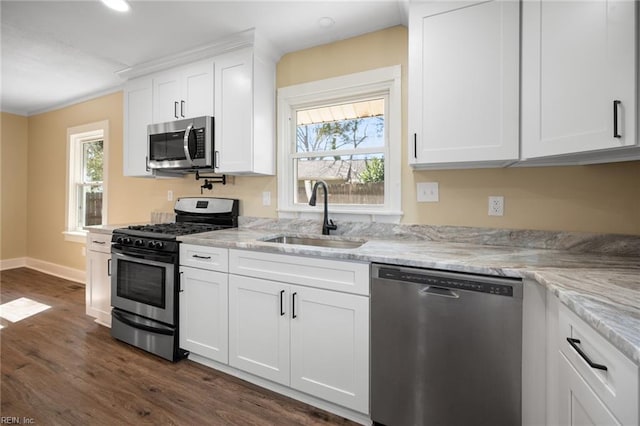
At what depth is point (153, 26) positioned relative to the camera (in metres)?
2.23

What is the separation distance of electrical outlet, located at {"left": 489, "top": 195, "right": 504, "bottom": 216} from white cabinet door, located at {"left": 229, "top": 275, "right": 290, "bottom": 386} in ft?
4.47

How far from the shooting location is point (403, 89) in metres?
2.15

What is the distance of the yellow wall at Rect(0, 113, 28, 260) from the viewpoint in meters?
4.64

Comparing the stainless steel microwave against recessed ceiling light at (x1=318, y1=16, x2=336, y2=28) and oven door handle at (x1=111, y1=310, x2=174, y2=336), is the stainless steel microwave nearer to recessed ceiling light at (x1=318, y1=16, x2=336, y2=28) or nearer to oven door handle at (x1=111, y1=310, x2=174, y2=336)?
recessed ceiling light at (x1=318, y1=16, x2=336, y2=28)

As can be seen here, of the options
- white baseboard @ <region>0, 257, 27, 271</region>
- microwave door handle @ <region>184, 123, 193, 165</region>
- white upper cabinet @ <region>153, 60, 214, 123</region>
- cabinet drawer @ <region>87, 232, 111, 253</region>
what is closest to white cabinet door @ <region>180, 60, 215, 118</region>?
white upper cabinet @ <region>153, 60, 214, 123</region>

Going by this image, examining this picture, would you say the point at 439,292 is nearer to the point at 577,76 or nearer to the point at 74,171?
the point at 577,76

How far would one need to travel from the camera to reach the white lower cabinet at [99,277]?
8.91ft

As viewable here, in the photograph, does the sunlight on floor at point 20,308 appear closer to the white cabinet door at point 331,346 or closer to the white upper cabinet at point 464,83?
the white cabinet door at point 331,346

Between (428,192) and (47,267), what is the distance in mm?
5552

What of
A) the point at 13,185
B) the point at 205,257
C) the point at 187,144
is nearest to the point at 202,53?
the point at 187,144

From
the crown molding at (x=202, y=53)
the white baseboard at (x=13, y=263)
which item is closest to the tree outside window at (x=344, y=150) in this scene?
the crown molding at (x=202, y=53)

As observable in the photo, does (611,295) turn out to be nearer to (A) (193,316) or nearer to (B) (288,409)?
(B) (288,409)

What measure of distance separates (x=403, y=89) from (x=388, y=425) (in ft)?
6.68

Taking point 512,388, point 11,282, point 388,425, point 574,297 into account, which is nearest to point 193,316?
point 388,425
